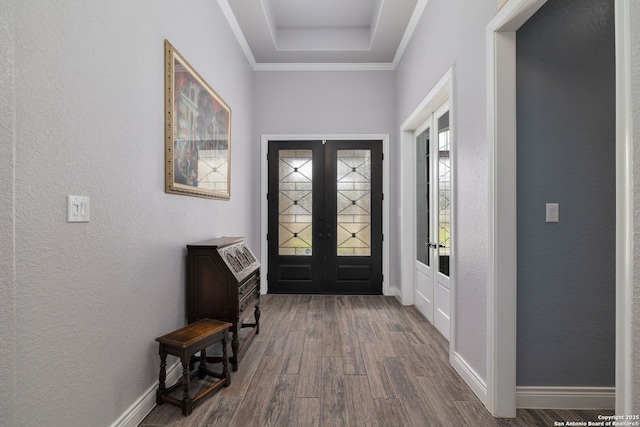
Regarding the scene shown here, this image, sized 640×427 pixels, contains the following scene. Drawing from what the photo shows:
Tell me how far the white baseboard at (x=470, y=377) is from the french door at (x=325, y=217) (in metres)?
2.17

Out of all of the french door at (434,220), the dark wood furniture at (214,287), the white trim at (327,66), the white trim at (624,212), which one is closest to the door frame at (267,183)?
the french door at (434,220)

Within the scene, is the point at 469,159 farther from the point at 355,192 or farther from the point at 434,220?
the point at 355,192

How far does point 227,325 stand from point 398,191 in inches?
116

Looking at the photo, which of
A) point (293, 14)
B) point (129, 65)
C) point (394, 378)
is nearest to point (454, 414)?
point (394, 378)

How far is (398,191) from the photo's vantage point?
4.28m

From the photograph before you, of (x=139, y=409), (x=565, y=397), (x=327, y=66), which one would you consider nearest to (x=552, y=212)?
(x=565, y=397)

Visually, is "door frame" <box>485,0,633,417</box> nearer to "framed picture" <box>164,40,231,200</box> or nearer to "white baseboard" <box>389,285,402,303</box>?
"framed picture" <box>164,40,231,200</box>

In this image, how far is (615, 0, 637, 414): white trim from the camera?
1.01 metres

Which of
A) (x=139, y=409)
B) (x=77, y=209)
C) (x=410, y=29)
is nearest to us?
(x=77, y=209)

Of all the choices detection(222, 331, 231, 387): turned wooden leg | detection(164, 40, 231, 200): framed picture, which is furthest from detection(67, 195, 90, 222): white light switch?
detection(222, 331, 231, 387): turned wooden leg

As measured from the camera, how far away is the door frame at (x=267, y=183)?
14.5 ft

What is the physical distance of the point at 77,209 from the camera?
133 cm

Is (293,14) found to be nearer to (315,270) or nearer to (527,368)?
(315,270)

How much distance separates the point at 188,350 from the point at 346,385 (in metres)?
1.07
